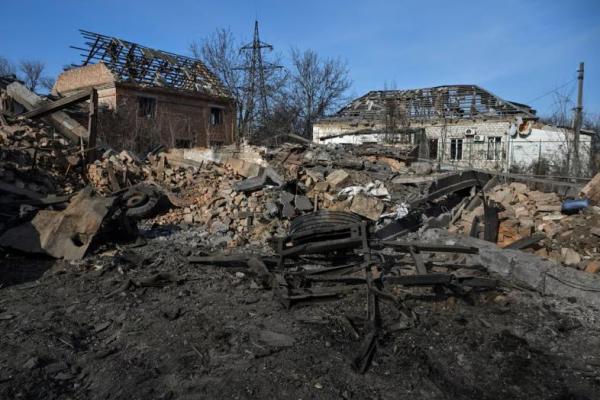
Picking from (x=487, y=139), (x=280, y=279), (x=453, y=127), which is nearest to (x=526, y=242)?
(x=280, y=279)

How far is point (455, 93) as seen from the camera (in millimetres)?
25797

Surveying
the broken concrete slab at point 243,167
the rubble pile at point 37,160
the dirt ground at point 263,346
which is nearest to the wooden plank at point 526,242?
the dirt ground at point 263,346

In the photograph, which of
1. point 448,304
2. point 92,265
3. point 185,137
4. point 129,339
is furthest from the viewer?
point 185,137

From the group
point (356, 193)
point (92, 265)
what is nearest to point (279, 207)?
point (356, 193)

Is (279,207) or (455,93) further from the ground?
(455,93)

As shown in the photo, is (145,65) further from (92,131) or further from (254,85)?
(92,131)

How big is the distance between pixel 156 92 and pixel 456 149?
53.1 ft

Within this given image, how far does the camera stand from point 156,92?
81.2 ft

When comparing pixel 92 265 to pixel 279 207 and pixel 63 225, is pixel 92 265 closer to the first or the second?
pixel 63 225

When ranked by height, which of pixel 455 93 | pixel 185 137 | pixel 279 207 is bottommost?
pixel 279 207

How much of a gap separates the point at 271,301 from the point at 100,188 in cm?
710

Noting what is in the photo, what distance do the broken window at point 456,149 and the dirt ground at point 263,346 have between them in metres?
20.4

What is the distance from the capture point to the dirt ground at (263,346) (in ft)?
10.8

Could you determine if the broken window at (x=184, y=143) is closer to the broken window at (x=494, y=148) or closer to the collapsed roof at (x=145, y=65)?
the collapsed roof at (x=145, y=65)
